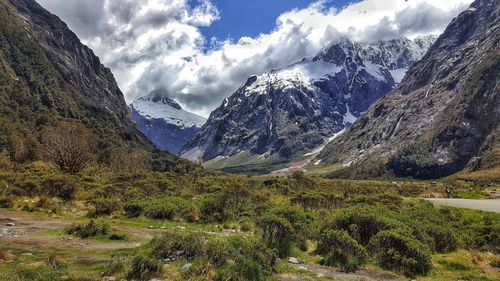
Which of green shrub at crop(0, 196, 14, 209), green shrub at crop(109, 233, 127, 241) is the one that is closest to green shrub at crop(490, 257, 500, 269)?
green shrub at crop(109, 233, 127, 241)

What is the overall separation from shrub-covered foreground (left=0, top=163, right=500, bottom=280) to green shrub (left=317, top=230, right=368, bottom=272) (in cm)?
5

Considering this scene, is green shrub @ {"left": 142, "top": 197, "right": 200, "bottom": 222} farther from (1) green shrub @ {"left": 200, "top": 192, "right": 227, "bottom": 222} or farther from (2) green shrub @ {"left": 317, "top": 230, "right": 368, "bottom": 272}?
(2) green shrub @ {"left": 317, "top": 230, "right": 368, "bottom": 272}

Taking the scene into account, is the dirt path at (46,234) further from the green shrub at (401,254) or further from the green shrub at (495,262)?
the green shrub at (495,262)

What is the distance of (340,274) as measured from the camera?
1953 centimetres

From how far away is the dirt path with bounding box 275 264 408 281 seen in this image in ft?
60.4

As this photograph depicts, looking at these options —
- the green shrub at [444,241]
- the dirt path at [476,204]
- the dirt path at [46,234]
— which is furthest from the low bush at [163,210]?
the dirt path at [476,204]

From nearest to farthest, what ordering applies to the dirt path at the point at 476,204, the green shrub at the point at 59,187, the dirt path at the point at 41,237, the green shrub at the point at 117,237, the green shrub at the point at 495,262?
1. the dirt path at the point at 41,237
2. the green shrub at the point at 495,262
3. the green shrub at the point at 117,237
4. the green shrub at the point at 59,187
5. the dirt path at the point at 476,204

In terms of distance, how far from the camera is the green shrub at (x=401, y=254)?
69.4 ft

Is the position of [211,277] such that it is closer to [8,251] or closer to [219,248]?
[219,248]

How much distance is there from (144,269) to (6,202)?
1027 inches

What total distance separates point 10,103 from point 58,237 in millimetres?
199283

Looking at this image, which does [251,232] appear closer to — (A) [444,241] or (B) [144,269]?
(A) [444,241]

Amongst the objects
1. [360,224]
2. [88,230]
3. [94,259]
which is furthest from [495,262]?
[88,230]

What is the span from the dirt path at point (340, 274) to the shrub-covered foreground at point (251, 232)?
24.3 inches
